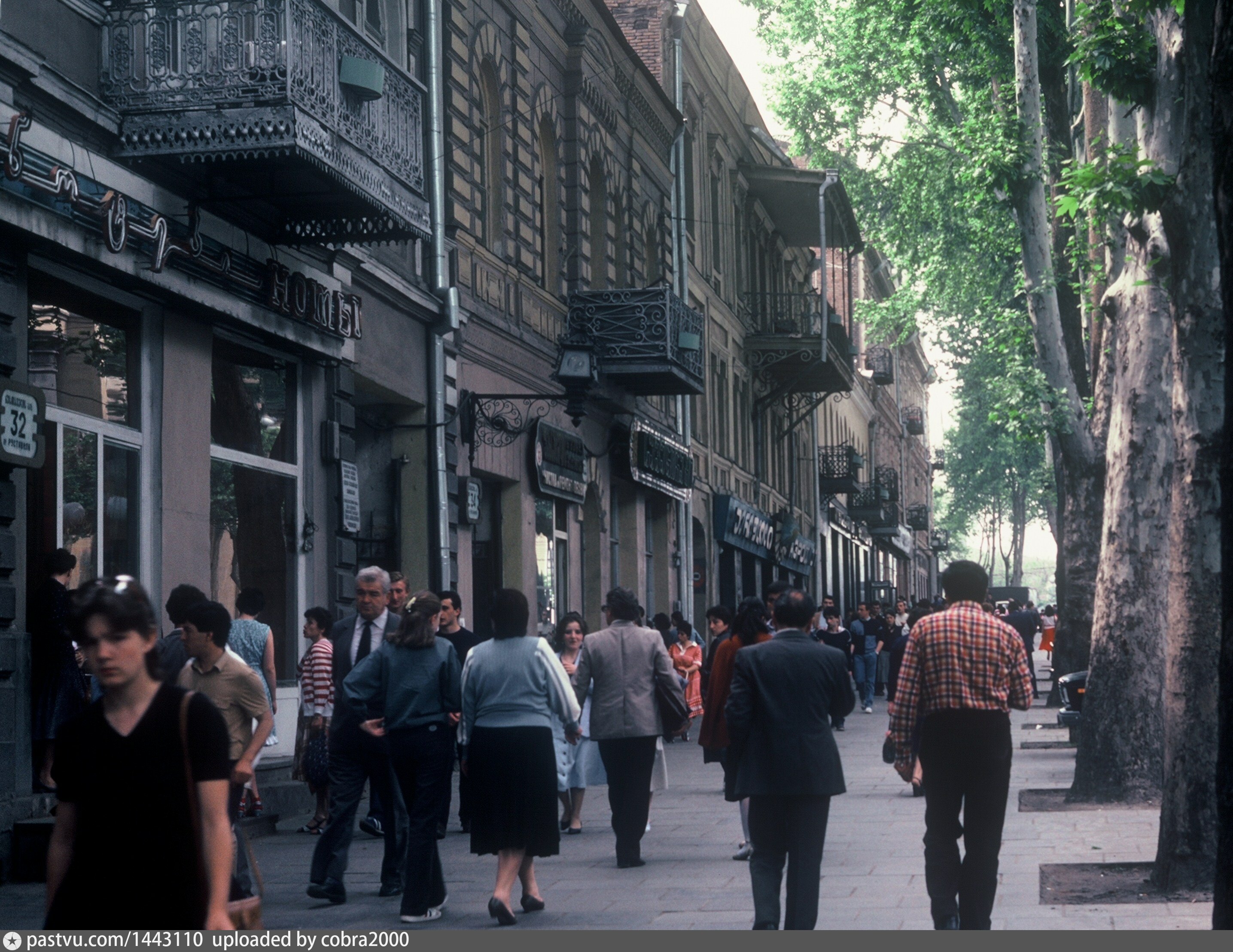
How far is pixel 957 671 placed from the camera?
7.92m

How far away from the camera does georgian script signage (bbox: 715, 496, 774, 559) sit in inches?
1335

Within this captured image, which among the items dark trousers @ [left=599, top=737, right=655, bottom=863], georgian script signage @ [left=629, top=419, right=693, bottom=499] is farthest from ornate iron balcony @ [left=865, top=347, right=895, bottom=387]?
dark trousers @ [left=599, top=737, right=655, bottom=863]

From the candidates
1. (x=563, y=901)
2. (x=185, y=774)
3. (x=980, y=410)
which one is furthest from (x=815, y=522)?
(x=185, y=774)

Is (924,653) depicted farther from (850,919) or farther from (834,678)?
(850,919)

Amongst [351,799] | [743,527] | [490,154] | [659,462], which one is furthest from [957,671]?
[743,527]

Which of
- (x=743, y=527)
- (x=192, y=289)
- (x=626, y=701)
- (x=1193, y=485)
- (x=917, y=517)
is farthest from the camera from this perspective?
(x=917, y=517)

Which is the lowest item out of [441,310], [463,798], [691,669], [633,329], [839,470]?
[463,798]

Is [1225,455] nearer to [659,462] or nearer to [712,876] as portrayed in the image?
[712,876]

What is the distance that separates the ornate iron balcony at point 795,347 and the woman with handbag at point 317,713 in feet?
78.8

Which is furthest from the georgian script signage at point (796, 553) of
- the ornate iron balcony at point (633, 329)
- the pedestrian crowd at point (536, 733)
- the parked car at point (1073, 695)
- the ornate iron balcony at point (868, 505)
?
the pedestrian crowd at point (536, 733)

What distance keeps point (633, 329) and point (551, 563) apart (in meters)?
3.46

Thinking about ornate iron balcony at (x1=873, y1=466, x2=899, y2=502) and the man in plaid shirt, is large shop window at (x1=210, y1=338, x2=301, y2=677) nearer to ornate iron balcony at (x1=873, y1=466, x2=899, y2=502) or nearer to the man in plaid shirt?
the man in plaid shirt

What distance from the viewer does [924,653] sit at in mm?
8039

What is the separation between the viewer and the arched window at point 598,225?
2545 centimetres
